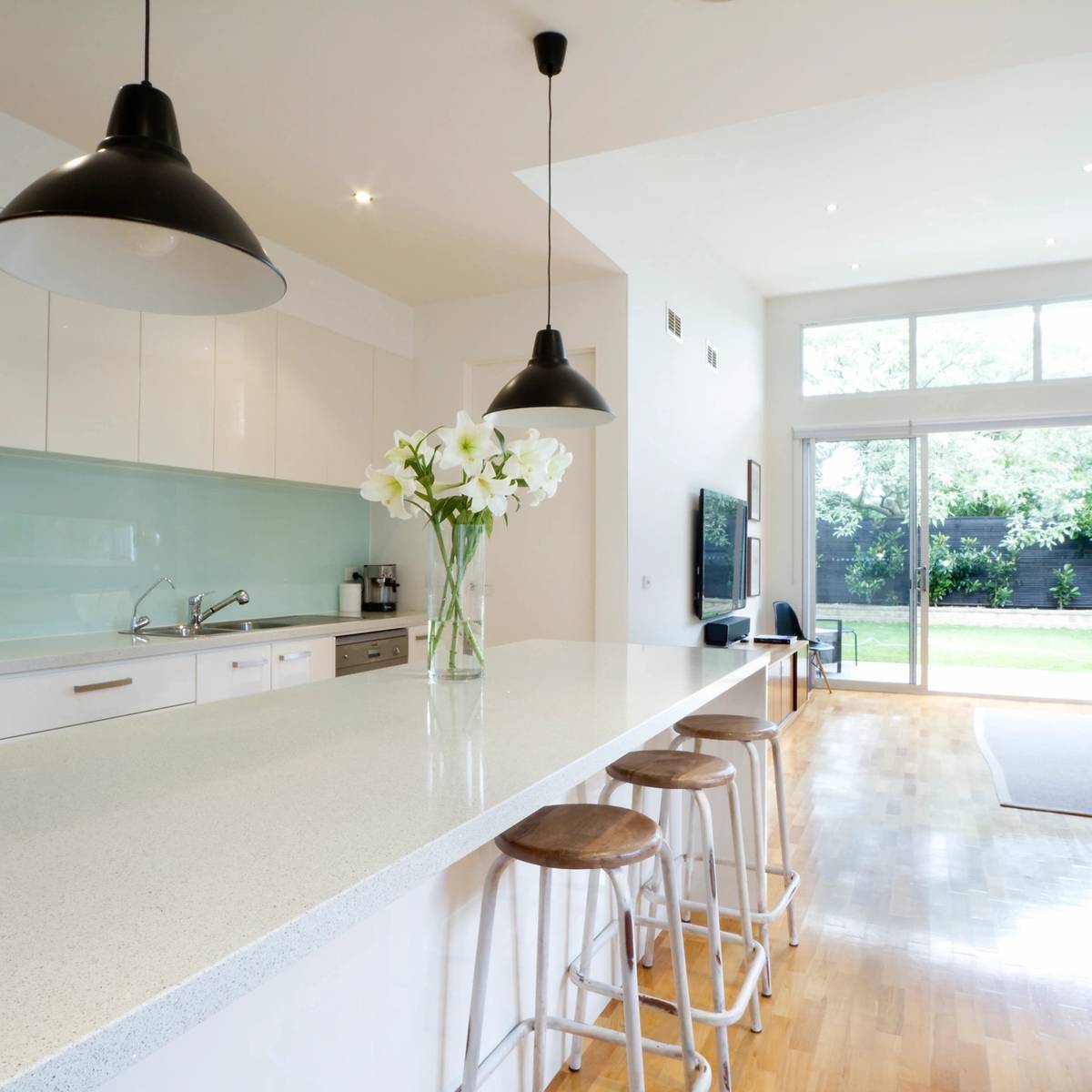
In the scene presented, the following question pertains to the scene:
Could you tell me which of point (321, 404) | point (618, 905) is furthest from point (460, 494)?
point (321, 404)

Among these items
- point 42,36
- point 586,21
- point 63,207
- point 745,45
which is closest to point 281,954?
point 63,207

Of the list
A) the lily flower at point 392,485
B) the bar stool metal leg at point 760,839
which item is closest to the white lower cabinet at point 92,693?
the lily flower at point 392,485

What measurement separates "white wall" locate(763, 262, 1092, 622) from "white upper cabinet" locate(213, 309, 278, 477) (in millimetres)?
5034

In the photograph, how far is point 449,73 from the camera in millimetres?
2436

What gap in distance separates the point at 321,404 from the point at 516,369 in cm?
111

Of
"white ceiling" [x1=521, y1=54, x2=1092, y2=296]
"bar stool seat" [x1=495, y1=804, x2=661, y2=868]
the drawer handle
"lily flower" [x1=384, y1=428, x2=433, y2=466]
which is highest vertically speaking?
"white ceiling" [x1=521, y1=54, x2=1092, y2=296]

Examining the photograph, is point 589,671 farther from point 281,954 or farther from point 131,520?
point 131,520

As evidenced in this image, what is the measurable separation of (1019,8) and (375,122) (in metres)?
1.90

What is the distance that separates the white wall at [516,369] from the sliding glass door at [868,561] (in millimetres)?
3846

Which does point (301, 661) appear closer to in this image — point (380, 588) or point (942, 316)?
point (380, 588)

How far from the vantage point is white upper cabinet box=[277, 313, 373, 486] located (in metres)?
3.92

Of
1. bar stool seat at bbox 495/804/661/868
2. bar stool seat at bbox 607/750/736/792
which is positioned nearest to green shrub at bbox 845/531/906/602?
bar stool seat at bbox 607/750/736/792

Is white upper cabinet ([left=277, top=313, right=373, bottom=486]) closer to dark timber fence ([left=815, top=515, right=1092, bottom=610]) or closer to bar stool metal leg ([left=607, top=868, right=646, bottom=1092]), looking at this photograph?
bar stool metal leg ([left=607, top=868, right=646, bottom=1092])

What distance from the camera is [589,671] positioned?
85.0 inches
